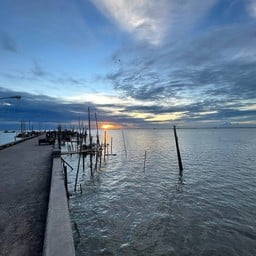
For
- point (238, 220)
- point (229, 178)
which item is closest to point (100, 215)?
point (238, 220)

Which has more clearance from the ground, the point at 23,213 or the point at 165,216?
the point at 23,213

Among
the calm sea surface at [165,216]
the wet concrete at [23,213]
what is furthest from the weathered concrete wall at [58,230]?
the calm sea surface at [165,216]

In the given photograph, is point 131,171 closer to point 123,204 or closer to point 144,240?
point 123,204

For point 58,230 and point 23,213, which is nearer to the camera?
point 58,230

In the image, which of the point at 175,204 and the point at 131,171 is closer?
the point at 175,204

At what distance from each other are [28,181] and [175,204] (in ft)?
30.7

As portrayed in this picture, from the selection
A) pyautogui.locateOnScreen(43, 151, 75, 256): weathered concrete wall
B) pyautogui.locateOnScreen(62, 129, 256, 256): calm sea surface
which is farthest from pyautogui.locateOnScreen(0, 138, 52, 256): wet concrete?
pyautogui.locateOnScreen(62, 129, 256, 256): calm sea surface

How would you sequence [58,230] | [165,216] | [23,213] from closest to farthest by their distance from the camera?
1. [58,230]
2. [23,213]
3. [165,216]

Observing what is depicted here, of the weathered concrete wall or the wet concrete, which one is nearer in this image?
the weathered concrete wall

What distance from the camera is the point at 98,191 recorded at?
17438mm

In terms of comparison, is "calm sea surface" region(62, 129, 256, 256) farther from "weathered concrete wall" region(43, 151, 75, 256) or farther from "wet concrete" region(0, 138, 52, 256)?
"weathered concrete wall" region(43, 151, 75, 256)

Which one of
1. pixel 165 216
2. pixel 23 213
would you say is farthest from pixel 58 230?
pixel 165 216

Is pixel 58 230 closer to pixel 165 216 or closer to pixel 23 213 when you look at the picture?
pixel 23 213

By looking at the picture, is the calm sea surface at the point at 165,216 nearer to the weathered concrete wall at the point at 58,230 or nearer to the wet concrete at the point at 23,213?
the wet concrete at the point at 23,213
